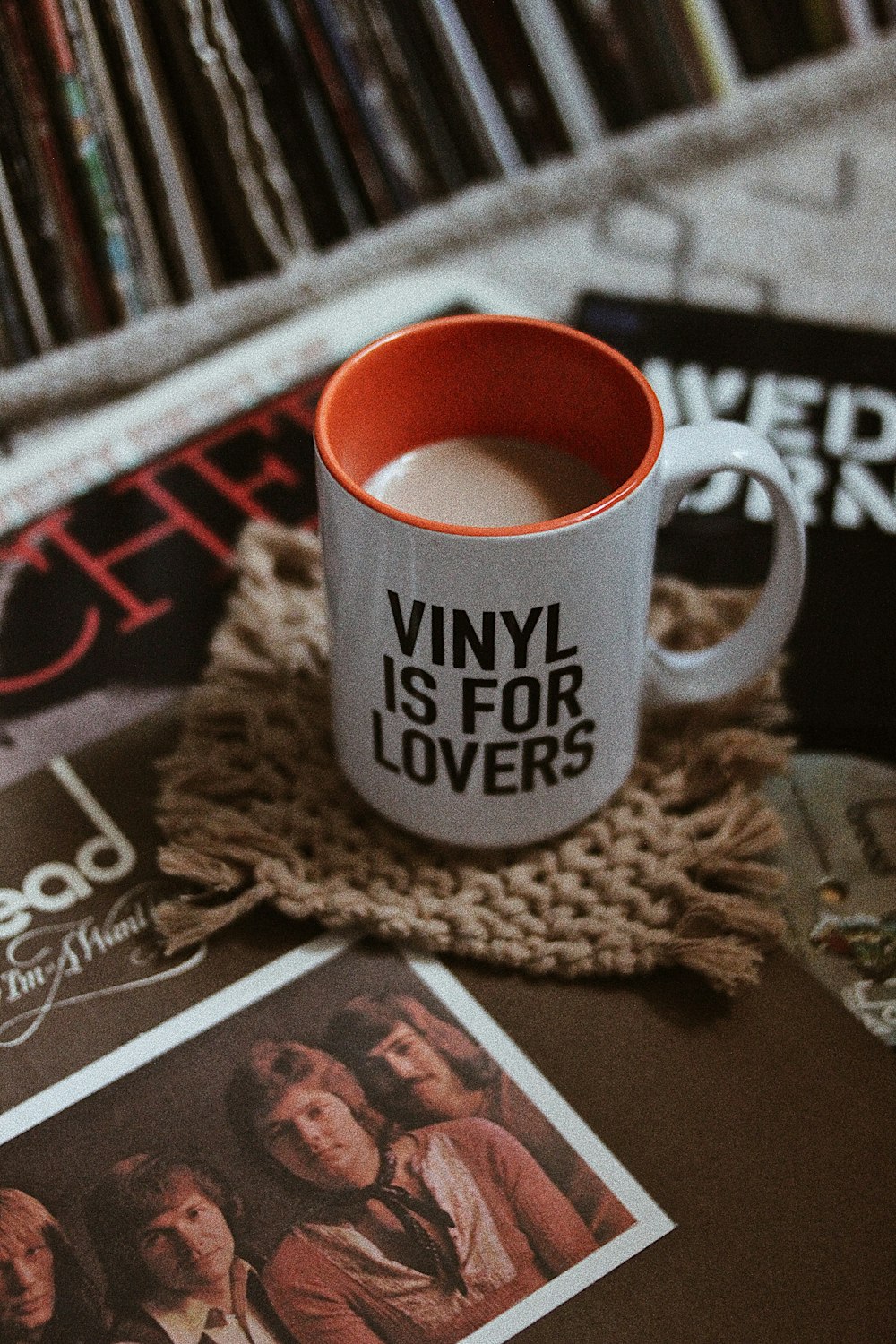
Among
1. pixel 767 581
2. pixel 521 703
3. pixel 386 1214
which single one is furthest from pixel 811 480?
pixel 386 1214

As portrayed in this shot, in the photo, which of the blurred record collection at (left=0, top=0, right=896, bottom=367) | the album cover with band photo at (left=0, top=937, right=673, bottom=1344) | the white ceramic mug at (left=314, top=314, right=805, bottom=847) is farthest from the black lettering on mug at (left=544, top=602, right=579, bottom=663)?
the blurred record collection at (left=0, top=0, right=896, bottom=367)

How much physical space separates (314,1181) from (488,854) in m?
0.12

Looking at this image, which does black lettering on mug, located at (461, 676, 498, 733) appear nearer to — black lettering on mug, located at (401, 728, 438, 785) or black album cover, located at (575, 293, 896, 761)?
black lettering on mug, located at (401, 728, 438, 785)

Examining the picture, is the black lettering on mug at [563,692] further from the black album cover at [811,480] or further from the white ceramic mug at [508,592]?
the black album cover at [811,480]

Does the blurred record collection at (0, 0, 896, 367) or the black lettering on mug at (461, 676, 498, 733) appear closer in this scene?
the black lettering on mug at (461, 676, 498, 733)

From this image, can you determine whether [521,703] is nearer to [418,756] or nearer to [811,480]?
[418,756]

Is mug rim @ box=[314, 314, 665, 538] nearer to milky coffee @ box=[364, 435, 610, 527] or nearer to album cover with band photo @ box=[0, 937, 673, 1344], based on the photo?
milky coffee @ box=[364, 435, 610, 527]

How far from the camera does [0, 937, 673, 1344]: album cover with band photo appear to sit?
14.3 inches

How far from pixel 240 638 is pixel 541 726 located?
17cm

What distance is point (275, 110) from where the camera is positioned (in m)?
0.66

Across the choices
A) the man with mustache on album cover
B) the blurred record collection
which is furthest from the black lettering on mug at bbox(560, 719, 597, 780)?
the blurred record collection

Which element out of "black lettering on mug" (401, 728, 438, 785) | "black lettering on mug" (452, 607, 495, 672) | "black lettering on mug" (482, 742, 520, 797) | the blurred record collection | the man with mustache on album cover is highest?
→ the blurred record collection

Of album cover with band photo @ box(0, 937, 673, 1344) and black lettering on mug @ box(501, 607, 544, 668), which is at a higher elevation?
black lettering on mug @ box(501, 607, 544, 668)

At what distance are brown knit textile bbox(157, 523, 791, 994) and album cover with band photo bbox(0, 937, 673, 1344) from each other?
3cm
